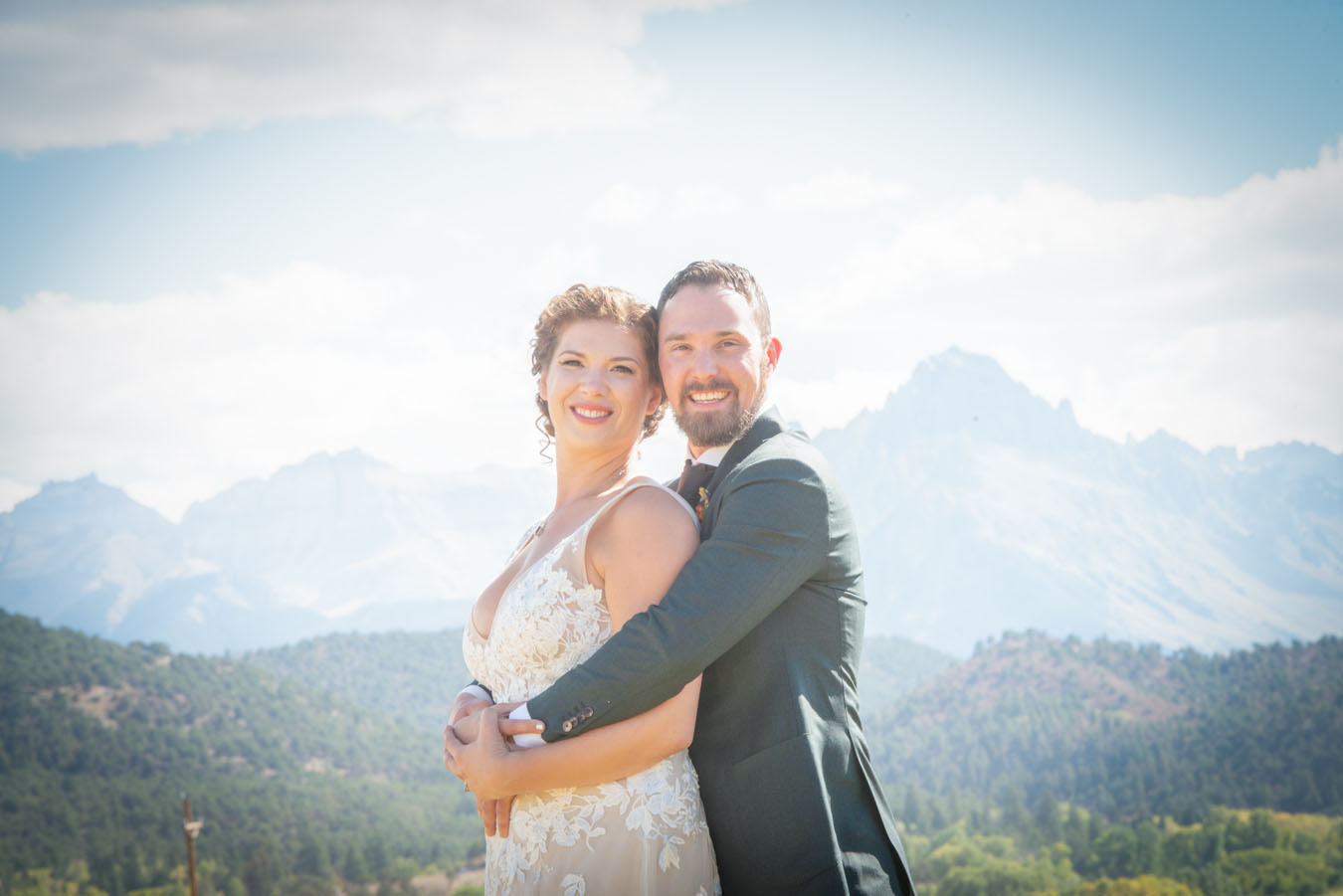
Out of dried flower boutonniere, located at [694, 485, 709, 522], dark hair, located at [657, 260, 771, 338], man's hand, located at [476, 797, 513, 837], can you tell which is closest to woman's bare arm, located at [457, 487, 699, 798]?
man's hand, located at [476, 797, 513, 837]

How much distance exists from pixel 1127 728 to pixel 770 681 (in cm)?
14396

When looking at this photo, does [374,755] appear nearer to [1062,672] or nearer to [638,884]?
[1062,672]

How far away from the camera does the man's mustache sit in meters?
4.04

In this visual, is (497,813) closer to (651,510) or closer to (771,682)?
(771,682)

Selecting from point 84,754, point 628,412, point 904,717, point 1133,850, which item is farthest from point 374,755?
point 628,412

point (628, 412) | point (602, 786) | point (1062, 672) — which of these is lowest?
point (1062, 672)

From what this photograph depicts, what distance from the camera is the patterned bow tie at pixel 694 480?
4.15 metres

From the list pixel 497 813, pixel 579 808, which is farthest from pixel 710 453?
pixel 497 813

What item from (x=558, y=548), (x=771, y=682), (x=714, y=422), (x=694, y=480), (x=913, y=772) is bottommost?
(x=913, y=772)

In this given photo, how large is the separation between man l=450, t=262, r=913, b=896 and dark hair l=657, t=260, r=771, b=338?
76 cm

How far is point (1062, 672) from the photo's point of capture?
6088 inches

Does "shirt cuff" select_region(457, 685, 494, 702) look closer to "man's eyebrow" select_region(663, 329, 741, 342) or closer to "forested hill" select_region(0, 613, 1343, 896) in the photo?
"man's eyebrow" select_region(663, 329, 741, 342)

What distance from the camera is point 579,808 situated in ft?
12.0

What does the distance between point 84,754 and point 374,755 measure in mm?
38381
